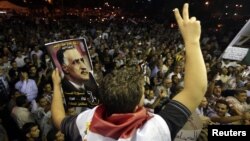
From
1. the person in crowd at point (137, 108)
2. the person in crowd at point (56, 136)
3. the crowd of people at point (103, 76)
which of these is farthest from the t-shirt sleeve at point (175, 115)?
the person in crowd at point (56, 136)

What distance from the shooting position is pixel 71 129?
6.28 feet

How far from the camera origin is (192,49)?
1.79m

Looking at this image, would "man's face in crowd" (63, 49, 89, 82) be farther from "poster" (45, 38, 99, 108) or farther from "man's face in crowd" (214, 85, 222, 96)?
"man's face in crowd" (214, 85, 222, 96)

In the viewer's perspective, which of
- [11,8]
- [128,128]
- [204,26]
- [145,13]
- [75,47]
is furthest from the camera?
[145,13]

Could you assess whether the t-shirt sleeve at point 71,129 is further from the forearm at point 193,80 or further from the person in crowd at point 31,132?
the person in crowd at point 31,132

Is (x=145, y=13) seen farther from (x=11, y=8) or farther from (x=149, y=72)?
(x=149, y=72)

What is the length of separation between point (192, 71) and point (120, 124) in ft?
1.35

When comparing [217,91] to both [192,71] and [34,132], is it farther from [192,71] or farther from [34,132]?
[192,71]

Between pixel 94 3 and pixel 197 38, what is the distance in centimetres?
4350

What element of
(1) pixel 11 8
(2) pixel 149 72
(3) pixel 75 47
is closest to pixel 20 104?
(3) pixel 75 47

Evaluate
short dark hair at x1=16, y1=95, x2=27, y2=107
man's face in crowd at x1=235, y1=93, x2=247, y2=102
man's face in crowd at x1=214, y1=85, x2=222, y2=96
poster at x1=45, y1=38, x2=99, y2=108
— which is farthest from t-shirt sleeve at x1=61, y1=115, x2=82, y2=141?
man's face in crowd at x1=214, y1=85, x2=222, y2=96

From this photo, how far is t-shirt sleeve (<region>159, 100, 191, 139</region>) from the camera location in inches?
67.5

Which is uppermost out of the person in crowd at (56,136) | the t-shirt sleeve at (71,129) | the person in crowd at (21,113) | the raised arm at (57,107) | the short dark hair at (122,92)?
the short dark hair at (122,92)

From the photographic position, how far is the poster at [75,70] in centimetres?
340
